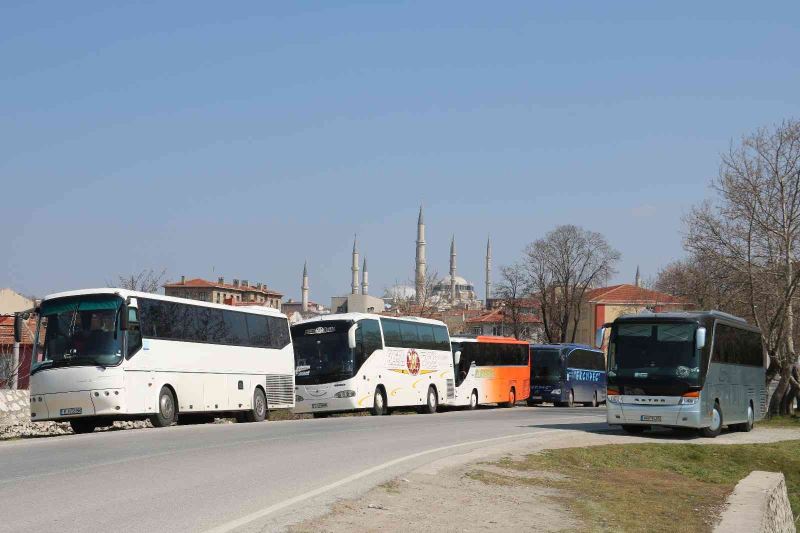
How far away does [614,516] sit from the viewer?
1163cm

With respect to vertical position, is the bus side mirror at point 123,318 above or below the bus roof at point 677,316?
below

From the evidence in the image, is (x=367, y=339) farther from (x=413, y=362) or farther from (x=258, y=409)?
(x=258, y=409)

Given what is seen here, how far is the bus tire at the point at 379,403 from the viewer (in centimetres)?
3478

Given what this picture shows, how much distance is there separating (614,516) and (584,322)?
134 m

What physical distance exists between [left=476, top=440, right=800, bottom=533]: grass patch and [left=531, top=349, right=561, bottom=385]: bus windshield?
25.1 m

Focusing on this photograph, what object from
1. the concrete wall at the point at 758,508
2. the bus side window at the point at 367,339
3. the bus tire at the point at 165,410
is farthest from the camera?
the bus side window at the point at 367,339

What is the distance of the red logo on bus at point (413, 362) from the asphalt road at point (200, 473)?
46.9 feet

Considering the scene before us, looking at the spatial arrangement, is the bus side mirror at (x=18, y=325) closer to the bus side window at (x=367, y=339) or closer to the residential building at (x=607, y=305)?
the bus side window at (x=367, y=339)

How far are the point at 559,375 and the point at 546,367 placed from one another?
760 millimetres

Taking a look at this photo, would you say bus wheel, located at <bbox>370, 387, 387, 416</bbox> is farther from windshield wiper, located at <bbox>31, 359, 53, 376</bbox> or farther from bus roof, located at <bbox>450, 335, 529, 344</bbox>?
windshield wiper, located at <bbox>31, 359, 53, 376</bbox>

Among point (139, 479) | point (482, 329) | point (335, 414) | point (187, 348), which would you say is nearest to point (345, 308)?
point (482, 329)

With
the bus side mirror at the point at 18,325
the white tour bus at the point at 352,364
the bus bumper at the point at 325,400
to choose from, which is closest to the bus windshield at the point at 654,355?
the bus bumper at the point at 325,400

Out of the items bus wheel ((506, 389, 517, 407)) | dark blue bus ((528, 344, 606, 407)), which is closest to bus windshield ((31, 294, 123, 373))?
bus wheel ((506, 389, 517, 407))

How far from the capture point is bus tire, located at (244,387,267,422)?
30594mm
